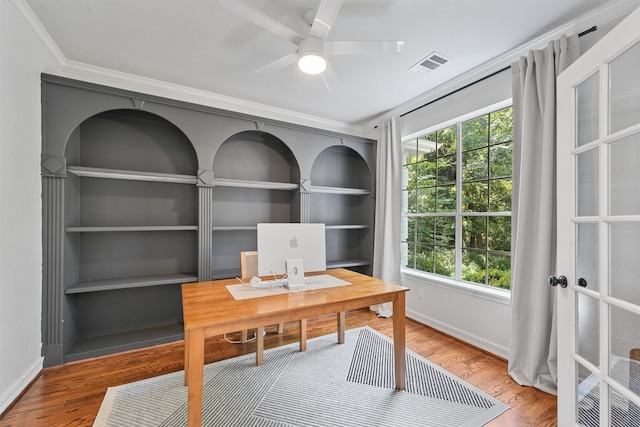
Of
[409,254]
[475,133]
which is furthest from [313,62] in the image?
[409,254]

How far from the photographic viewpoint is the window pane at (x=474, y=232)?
2.73 meters

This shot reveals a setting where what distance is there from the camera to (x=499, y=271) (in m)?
2.61

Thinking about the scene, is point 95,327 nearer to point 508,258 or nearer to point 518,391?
point 518,391

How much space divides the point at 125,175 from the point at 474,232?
339cm

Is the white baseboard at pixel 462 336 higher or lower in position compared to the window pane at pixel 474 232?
lower

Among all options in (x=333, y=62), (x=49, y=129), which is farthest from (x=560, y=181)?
(x=49, y=129)

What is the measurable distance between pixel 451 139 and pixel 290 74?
1855mm

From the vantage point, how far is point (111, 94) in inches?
96.2

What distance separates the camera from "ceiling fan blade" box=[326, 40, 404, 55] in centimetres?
162

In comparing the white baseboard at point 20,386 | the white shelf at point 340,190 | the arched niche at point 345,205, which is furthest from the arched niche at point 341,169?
the white baseboard at point 20,386

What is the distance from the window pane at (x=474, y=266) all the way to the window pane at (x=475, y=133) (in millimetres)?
1086

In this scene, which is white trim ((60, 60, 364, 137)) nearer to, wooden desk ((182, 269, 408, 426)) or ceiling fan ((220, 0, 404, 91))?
ceiling fan ((220, 0, 404, 91))

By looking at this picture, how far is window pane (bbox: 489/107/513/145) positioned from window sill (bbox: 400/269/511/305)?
1.40 meters

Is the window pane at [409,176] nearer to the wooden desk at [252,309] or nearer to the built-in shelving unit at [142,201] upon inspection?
the built-in shelving unit at [142,201]
